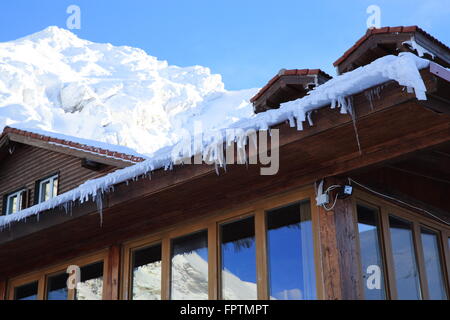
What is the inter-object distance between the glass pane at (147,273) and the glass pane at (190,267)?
0.23 meters

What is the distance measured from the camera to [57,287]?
8.22 meters

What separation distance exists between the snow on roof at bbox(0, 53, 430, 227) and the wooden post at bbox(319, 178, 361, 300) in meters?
1.06

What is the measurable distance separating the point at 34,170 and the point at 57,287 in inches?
371

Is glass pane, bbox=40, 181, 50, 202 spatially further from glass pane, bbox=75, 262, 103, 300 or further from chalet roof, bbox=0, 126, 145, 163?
glass pane, bbox=75, 262, 103, 300

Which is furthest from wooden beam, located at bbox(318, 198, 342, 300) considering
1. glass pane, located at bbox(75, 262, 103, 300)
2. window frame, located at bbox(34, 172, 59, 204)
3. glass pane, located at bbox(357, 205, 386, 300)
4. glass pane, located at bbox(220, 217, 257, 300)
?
window frame, located at bbox(34, 172, 59, 204)

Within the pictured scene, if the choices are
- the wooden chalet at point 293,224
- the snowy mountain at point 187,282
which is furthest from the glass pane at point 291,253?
the snowy mountain at point 187,282

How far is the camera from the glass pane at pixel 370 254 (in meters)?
5.77

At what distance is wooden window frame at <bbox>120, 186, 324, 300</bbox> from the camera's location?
5934 millimetres

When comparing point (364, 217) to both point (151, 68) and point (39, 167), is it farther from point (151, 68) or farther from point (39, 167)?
point (151, 68)

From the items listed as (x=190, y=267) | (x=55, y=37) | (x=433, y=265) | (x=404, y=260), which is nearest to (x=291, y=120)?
(x=404, y=260)

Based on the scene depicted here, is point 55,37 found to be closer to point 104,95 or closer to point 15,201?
point 104,95

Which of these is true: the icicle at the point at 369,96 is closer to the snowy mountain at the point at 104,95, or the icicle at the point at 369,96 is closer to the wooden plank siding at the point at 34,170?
the wooden plank siding at the point at 34,170
